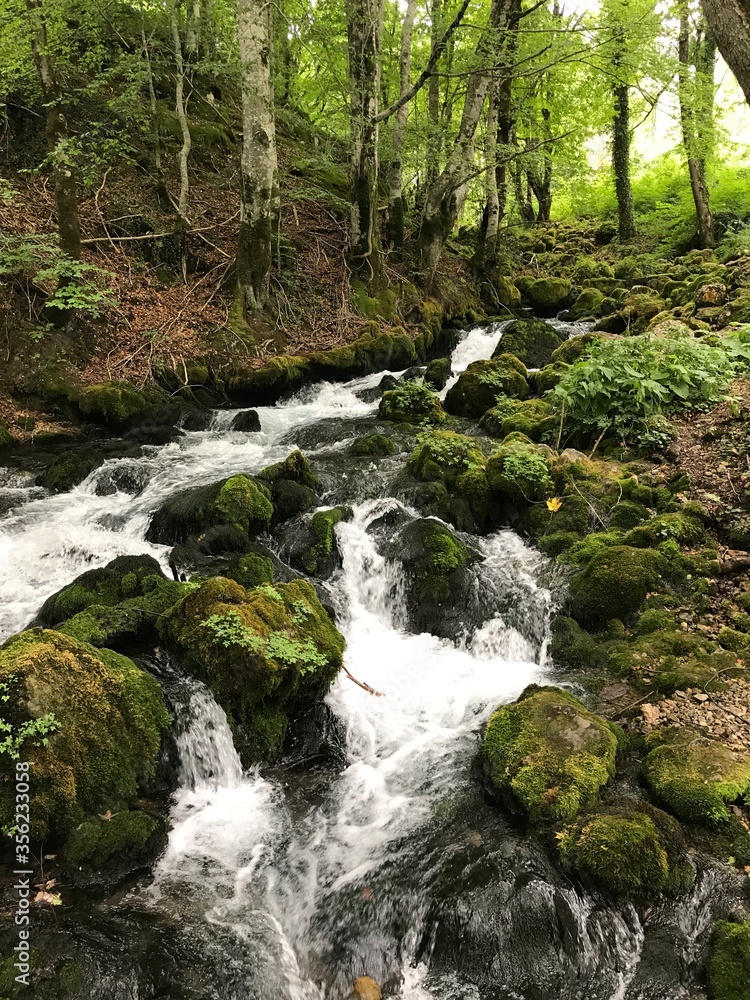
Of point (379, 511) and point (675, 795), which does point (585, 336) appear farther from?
point (675, 795)

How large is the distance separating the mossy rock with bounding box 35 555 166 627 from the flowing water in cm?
55

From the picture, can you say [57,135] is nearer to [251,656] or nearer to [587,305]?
[251,656]

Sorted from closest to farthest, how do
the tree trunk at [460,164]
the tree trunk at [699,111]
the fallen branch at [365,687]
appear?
the fallen branch at [365,687] < the tree trunk at [460,164] < the tree trunk at [699,111]

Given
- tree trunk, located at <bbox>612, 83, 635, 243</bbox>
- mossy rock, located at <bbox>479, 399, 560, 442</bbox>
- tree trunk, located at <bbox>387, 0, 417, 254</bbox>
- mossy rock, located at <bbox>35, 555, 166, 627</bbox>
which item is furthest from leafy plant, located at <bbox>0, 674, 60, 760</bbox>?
tree trunk, located at <bbox>612, 83, 635, 243</bbox>

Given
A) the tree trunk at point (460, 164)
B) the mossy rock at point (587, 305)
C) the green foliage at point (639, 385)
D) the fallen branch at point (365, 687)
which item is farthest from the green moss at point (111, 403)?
the mossy rock at point (587, 305)

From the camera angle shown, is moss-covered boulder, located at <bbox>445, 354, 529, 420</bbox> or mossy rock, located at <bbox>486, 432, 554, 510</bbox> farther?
moss-covered boulder, located at <bbox>445, 354, 529, 420</bbox>

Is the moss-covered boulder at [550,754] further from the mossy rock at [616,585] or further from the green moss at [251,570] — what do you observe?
the green moss at [251,570]

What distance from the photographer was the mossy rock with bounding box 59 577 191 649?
489 cm

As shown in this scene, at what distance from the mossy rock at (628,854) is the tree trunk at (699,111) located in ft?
47.1

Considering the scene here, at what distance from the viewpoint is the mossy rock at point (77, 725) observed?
3576 millimetres

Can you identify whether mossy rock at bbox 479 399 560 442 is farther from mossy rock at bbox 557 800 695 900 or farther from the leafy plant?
the leafy plant

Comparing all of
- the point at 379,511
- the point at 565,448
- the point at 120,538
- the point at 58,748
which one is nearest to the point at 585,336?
the point at 565,448

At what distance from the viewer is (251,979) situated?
3217 millimetres

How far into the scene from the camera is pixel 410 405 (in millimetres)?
10883
